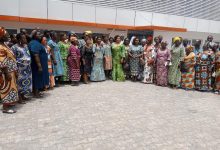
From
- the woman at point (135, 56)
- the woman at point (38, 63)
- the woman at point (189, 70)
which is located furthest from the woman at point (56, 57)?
the woman at point (189, 70)

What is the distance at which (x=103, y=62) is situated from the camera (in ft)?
25.3

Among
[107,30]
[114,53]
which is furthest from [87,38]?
[107,30]

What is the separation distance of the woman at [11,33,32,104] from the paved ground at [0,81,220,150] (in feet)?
1.39

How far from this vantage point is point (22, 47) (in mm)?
4727

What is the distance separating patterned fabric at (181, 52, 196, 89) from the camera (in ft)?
22.0

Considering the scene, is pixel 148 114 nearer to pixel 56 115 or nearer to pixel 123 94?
pixel 123 94

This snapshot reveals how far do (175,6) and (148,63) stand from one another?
9.15 meters

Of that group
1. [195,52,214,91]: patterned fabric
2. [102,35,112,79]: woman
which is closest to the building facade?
[102,35,112,79]: woman

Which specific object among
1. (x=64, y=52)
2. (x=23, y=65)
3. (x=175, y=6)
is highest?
(x=175, y=6)

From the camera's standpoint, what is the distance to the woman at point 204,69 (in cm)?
673

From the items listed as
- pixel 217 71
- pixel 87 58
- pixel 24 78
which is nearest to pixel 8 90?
pixel 24 78

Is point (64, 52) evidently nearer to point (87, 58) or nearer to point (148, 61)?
point (87, 58)

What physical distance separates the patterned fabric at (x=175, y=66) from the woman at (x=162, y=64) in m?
0.15

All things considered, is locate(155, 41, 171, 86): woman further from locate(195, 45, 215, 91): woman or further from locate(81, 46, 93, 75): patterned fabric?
locate(81, 46, 93, 75): patterned fabric
